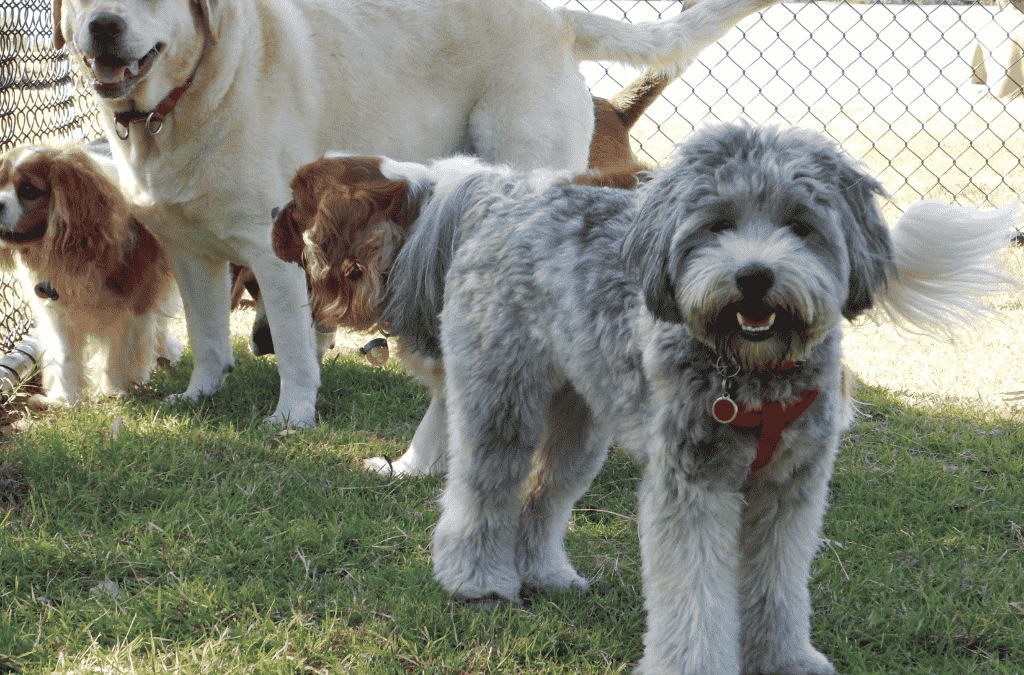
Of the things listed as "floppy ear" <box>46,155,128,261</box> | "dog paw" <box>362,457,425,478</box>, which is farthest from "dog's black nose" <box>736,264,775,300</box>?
"floppy ear" <box>46,155,128,261</box>

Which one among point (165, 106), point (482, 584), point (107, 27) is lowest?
point (482, 584)

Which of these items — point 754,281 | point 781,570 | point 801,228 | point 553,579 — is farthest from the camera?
point 553,579

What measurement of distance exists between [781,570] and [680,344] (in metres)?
0.70

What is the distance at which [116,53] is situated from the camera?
3.83 meters

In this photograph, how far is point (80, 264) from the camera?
180 inches

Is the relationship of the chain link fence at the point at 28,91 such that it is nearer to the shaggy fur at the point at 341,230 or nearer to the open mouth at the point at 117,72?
the open mouth at the point at 117,72

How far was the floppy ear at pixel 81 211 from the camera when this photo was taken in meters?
4.42

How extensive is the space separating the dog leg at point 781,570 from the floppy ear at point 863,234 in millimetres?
485

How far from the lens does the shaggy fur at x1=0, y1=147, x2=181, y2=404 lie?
4.46 meters

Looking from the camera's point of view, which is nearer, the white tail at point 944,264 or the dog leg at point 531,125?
the white tail at point 944,264

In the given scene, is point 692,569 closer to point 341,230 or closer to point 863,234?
point 863,234

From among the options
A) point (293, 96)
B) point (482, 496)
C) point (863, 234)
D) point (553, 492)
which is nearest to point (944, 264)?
point (863, 234)

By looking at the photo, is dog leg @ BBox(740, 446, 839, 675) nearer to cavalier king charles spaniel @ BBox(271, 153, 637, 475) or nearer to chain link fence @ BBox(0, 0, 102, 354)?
cavalier king charles spaniel @ BBox(271, 153, 637, 475)

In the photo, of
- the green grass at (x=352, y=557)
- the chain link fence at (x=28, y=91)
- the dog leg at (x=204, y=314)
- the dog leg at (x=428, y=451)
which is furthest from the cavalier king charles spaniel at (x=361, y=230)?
the chain link fence at (x=28, y=91)
